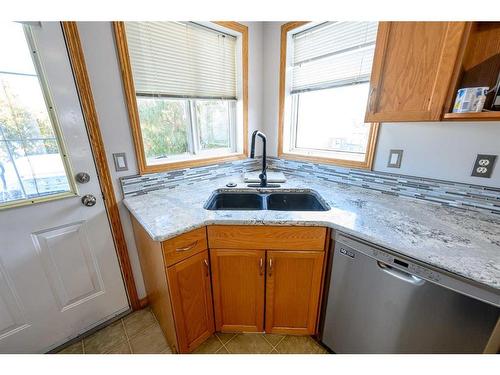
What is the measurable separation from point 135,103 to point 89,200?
0.63m

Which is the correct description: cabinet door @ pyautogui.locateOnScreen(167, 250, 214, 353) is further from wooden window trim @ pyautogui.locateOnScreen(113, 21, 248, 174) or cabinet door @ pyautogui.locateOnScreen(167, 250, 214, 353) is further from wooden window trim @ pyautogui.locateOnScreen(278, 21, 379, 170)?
wooden window trim @ pyautogui.locateOnScreen(278, 21, 379, 170)

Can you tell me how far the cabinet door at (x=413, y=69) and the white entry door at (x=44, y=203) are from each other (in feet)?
5.00

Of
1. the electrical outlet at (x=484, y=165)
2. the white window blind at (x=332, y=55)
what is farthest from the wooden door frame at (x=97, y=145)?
the electrical outlet at (x=484, y=165)

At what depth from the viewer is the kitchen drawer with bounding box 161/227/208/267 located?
0.93 meters

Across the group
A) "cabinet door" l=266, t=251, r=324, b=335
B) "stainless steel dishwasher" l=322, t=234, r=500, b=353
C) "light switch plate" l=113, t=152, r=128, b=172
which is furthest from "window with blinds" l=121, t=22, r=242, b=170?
"stainless steel dishwasher" l=322, t=234, r=500, b=353

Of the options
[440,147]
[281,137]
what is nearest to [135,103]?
[281,137]

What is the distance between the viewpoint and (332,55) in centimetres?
144

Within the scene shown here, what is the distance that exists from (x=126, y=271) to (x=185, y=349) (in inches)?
25.4

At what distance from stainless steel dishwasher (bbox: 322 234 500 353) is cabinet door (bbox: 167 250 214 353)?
0.69 m

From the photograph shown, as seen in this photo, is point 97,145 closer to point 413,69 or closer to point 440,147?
point 413,69

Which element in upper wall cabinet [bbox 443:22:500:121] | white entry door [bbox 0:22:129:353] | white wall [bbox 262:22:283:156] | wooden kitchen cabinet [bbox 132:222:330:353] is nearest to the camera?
upper wall cabinet [bbox 443:22:500:121]

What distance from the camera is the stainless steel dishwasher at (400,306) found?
0.68 metres

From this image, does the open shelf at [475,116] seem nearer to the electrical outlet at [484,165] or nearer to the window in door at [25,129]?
the electrical outlet at [484,165]

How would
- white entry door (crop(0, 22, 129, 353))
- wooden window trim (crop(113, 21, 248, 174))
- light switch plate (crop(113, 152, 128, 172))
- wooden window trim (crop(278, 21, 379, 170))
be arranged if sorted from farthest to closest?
wooden window trim (crop(278, 21, 379, 170)) < light switch plate (crop(113, 152, 128, 172)) < wooden window trim (crop(113, 21, 248, 174)) < white entry door (crop(0, 22, 129, 353))
